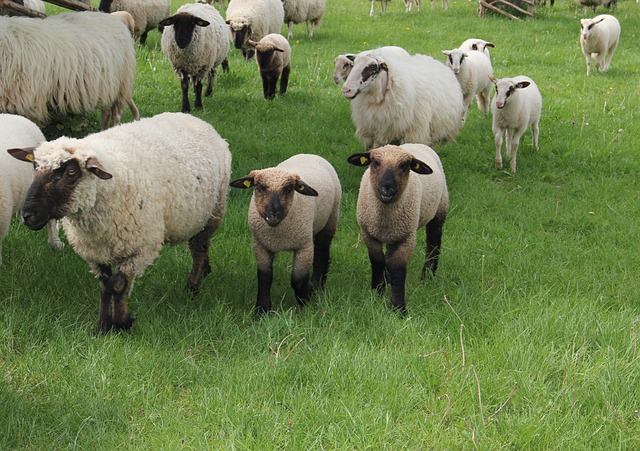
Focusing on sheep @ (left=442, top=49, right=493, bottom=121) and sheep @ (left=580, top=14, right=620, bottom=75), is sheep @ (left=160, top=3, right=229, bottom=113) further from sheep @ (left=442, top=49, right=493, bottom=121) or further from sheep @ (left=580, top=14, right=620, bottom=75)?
sheep @ (left=580, top=14, right=620, bottom=75)

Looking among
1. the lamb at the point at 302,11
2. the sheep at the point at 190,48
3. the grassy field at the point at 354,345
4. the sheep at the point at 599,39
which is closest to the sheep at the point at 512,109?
the grassy field at the point at 354,345

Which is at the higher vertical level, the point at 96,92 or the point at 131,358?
the point at 96,92

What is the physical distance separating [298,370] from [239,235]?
8.72 feet

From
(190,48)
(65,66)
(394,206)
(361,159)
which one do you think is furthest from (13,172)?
(190,48)

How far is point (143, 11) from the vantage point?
14781 millimetres

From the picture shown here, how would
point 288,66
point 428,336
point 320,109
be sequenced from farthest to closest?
point 288,66 → point 320,109 → point 428,336

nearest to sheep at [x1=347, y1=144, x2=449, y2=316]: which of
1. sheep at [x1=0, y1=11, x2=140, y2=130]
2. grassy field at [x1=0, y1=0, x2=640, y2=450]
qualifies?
grassy field at [x1=0, y1=0, x2=640, y2=450]

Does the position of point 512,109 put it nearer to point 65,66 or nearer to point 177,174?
point 65,66

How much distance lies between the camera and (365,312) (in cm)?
477

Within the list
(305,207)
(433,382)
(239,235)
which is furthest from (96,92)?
(433,382)

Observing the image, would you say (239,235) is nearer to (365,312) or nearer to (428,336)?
(365,312)

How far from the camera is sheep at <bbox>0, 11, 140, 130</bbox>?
6598mm

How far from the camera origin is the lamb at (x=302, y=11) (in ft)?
54.7

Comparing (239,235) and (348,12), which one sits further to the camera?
(348,12)
